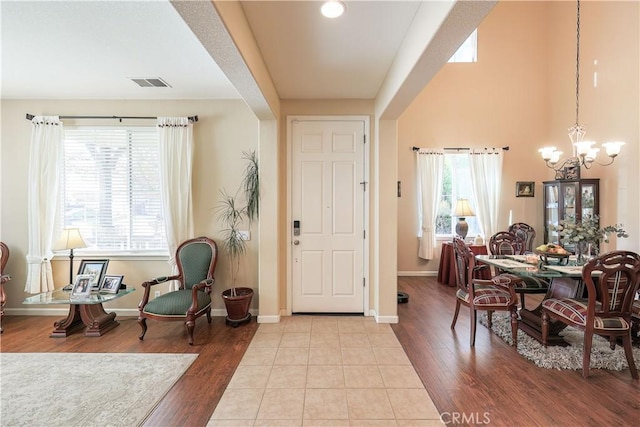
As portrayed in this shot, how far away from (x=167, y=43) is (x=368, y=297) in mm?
3463

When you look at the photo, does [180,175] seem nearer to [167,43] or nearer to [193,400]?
[167,43]

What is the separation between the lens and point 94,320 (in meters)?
3.30

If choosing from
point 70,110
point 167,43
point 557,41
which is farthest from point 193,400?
point 557,41

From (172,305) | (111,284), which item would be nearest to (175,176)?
(111,284)

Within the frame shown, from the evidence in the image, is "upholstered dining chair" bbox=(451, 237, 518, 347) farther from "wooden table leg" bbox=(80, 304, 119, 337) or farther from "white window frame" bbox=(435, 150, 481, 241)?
"wooden table leg" bbox=(80, 304, 119, 337)

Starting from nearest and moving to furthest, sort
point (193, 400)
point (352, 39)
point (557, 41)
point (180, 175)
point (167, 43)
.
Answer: point (193, 400)
point (352, 39)
point (167, 43)
point (180, 175)
point (557, 41)

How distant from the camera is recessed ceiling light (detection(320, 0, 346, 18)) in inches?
77.0

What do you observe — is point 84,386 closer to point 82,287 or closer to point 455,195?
point 82,287

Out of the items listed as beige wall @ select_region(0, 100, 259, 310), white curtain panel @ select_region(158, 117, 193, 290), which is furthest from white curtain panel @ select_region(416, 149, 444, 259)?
white curtain panel @ select_region(158, 117, 193, 290)

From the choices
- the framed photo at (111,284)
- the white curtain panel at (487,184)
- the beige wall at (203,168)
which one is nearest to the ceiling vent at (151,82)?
the beige wall at (203,168)

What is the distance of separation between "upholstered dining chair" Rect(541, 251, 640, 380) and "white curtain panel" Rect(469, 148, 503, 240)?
11.6 feet

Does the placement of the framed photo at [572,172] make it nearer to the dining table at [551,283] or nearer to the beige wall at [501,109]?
the beige wall at [501,109]

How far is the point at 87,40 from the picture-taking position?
256cm

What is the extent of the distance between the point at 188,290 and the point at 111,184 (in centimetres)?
181
